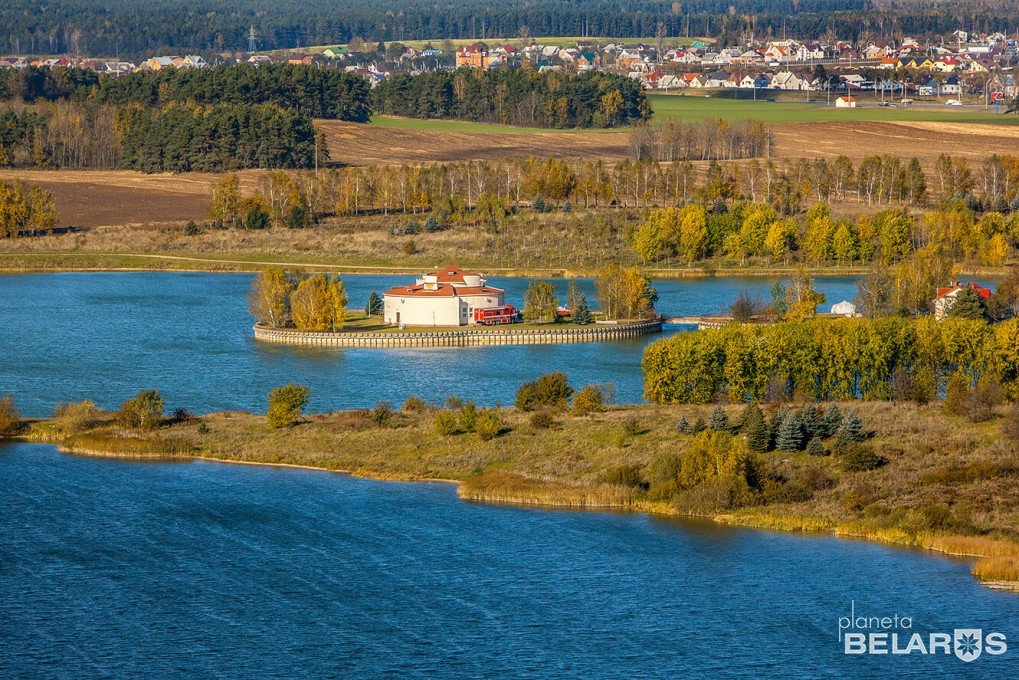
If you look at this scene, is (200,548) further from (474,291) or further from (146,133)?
(146,133)

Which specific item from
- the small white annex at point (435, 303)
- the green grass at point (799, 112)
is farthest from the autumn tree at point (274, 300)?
the green grass at point (799, 112)

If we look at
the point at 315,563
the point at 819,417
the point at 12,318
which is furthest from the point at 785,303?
the point at 315,563

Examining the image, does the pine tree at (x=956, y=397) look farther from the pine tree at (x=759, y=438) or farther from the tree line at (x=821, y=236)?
the tree line at (x=821, y=236)

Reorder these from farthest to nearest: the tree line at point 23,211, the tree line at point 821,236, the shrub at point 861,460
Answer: the tree line at point 23,211 → the tree line at point 821,236 → the shrub at point 861,460

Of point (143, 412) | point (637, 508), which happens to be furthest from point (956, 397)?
point (143, 412)

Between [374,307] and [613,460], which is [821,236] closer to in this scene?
[374,307]

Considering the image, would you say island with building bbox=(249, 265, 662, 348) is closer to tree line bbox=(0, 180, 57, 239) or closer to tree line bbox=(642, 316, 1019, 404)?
tree line bbox=(642, 316, 1019, 404)

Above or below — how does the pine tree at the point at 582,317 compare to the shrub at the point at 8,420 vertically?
below
